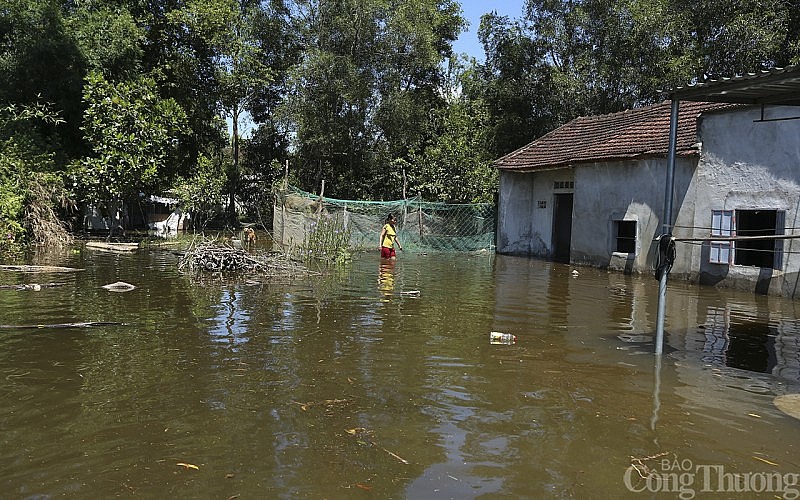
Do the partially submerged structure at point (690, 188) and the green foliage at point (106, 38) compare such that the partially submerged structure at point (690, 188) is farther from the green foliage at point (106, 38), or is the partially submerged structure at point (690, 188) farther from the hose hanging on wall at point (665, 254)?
the green foliage at point (106, 38)

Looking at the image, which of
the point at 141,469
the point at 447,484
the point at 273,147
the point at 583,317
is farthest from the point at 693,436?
the point at 273,147

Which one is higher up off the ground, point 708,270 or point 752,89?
point 752,89

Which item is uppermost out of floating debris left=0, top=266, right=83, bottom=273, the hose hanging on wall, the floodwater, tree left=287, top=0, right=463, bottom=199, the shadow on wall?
tree left=287, top=0, right=463, bottom=199

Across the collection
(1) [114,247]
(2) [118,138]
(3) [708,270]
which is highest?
(2) [118,138]

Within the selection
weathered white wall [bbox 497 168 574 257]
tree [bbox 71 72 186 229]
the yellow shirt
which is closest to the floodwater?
the yellow shirt

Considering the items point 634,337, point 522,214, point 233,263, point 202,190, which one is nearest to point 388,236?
point 233,263

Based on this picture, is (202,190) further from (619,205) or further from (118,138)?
(619,205)

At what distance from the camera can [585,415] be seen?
5062mm

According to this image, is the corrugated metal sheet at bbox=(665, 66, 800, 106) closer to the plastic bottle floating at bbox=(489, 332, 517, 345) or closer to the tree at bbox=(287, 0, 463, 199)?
the plastic bottle floating at bbox=(489, 332, 517, 345)

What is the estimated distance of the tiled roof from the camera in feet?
50.5

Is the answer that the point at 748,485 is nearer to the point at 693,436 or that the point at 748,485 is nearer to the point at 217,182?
the point at 693,436

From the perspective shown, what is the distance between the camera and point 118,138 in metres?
19.5

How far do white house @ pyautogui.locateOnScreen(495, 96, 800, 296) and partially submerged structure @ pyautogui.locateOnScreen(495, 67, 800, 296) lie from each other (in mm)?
25

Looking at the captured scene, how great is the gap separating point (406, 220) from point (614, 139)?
7.54 m
